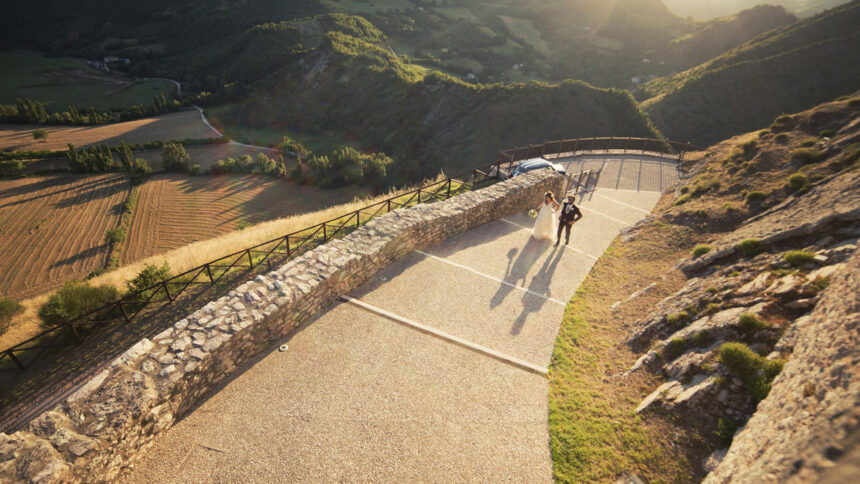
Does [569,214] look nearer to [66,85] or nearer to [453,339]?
[453,339]

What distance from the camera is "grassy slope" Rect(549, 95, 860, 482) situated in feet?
17.2

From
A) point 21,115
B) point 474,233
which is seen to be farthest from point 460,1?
point 474,233

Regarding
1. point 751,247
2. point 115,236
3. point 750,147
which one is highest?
point 750,147

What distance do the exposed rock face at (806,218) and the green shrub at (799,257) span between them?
990mm

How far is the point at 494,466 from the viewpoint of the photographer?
541cm

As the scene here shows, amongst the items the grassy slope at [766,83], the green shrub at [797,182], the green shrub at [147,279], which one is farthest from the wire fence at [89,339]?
the grassy slope at [766,83]

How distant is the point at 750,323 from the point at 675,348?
126cm

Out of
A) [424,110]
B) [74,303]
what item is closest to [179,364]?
[74,303]

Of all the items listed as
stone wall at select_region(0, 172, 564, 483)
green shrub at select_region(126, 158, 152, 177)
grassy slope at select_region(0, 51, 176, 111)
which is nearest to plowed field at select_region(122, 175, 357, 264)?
green shrub at select_region(126, 158, 152, 177)

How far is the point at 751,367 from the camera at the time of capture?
16.6ft

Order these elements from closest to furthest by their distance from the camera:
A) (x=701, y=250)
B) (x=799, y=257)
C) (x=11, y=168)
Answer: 1. (x=799, y=257)
2. (x=701, y=250)
3. (x=11, y=168)

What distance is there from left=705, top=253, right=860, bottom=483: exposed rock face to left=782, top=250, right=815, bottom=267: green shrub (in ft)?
5.50

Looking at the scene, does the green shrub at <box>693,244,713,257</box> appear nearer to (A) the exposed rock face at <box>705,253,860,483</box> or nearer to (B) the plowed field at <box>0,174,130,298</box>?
(A) the exposed rock face at <box>705,253,860,483</box>

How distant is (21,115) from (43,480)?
76677mm
